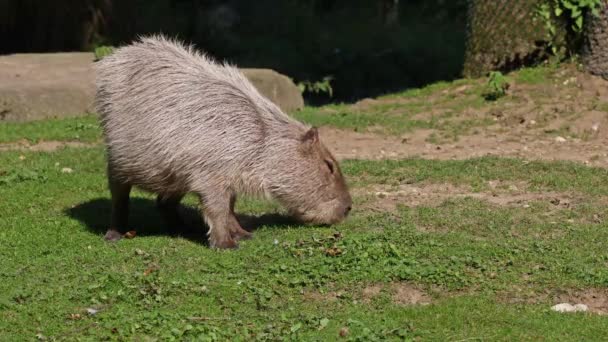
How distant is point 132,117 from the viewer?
23.5 ft

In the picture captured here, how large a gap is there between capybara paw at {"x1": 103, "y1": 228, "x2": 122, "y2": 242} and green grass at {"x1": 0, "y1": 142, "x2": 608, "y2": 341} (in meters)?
0.08

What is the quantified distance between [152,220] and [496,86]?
4.90 m

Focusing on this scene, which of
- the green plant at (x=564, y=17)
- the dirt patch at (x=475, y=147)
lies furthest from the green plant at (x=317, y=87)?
the dirt patch at (x=475, y=147)

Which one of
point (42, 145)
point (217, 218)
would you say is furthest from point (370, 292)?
point (42, 145)

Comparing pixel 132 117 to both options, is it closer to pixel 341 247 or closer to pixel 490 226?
pixel 341 247

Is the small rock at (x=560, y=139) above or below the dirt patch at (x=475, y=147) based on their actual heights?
above

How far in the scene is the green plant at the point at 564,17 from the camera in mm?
11781

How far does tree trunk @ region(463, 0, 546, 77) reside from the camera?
1233cm

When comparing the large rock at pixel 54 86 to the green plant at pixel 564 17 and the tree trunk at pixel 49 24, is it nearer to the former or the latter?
the tree trunk at pixel 49 24

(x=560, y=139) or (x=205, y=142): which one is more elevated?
(x=205, y=142)

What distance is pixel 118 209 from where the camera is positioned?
757 centimetres

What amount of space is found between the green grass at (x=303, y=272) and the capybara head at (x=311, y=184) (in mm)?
135

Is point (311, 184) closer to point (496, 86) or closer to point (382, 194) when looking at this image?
point (382, 194)

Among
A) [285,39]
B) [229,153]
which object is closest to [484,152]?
[229,153]
